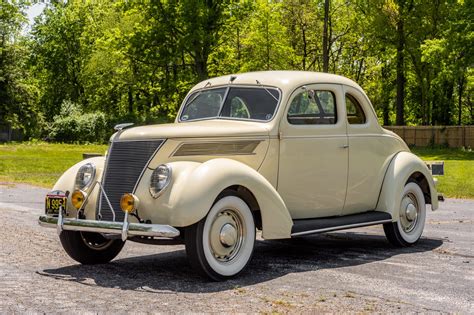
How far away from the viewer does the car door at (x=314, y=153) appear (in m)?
7.93

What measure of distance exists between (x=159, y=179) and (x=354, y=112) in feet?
10.6

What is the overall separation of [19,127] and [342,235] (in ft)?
171

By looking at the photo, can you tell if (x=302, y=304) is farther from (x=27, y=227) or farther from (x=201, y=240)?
(x=27, y=227)

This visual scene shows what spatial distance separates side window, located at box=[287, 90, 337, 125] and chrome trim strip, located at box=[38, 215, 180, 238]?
7.59 feet

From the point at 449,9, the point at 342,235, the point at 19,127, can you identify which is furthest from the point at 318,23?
the point at 342,235

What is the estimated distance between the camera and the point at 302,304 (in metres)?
5.85

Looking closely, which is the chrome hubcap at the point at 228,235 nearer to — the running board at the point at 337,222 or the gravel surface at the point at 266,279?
the gravel surface at the point at 266,279

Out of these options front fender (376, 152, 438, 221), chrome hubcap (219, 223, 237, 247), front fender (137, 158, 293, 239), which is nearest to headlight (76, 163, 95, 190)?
front fender (137, 158, 293, 239)

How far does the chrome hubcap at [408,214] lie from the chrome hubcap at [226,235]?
3.07 metres

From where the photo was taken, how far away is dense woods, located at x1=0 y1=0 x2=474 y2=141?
4888 centimetres

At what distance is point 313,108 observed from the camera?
848 centimetres

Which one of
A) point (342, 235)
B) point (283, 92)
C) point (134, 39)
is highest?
point (134, 39)

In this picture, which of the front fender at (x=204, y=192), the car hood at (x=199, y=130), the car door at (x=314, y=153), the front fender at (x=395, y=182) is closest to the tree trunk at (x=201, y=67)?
the front fender at (x=395, y=182)

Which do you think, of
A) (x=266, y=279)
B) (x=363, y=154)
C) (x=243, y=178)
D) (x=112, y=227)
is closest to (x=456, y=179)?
(x=363, y=154)
